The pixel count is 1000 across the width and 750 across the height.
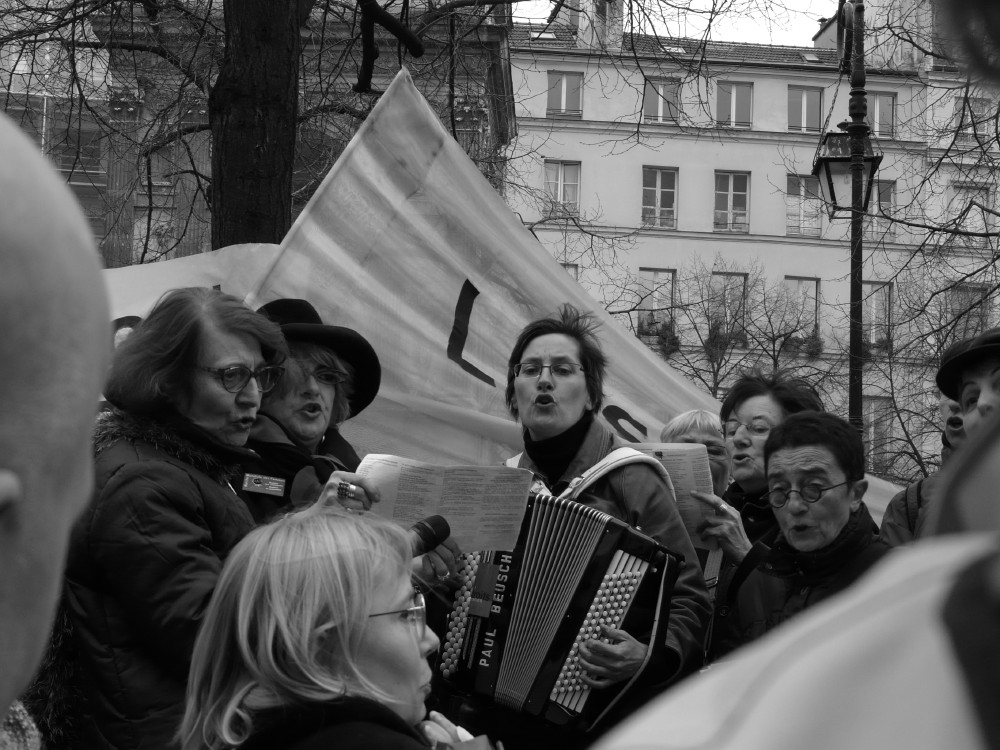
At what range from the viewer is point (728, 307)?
3008cm

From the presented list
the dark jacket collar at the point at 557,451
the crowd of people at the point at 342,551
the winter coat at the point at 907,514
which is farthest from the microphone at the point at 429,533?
the winter coat at the point at 907,514

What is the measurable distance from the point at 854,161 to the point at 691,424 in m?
5.24

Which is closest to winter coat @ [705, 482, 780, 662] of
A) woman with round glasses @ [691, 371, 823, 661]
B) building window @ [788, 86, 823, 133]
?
woman with round glasses @ [691, 371, 823, 661]

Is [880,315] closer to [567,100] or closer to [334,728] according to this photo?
[567,100]

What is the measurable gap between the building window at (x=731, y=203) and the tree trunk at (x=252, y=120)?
37.7m

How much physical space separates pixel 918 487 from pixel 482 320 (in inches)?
81.8

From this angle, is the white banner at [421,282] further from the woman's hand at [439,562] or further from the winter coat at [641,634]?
the woman's hand at [439,562]

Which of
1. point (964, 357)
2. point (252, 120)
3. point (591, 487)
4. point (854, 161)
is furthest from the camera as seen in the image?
point (854, 161)

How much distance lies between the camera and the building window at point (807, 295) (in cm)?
3080

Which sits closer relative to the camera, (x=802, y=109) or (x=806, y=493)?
(x=806, y=493)

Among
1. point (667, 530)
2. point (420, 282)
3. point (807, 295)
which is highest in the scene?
point (807, 295)

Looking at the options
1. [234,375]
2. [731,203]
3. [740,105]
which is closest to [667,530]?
[234,375]

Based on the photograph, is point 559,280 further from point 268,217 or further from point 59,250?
point 59,250

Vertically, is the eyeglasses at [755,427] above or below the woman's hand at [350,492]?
above
